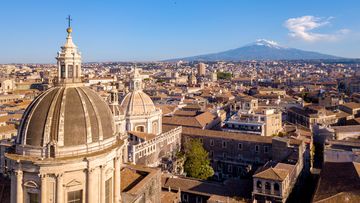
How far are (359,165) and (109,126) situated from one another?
22952mm

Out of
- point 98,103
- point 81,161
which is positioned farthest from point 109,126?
point 81,161

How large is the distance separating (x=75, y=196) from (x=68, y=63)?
5949 millimetres

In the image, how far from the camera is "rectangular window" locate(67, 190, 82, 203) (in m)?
15.6

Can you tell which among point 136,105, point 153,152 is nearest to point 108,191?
point 153,152

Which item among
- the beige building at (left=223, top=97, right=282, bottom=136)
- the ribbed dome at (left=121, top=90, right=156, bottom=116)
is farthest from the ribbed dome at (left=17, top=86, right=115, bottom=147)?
the beige building at (left=223, top=97, right=282, bottom=136)

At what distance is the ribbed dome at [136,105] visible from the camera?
45438 mm

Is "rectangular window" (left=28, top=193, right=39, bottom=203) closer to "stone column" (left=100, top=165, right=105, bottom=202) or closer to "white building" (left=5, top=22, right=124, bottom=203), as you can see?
"white building" (left=5, top=22, right=124, bottom=203)

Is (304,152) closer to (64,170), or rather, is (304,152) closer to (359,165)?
(359,165)

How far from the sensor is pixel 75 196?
15797 mm

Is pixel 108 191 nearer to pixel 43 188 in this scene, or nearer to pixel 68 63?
pixel 43 188

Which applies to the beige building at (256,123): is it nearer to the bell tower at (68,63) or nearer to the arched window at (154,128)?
Result: the arched window at (154,128)

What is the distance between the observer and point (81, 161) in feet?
50.9

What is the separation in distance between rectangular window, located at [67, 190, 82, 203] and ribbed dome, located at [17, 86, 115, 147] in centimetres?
202

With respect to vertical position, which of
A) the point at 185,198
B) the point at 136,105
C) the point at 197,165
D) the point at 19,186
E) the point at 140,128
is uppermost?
the point at 136,105
